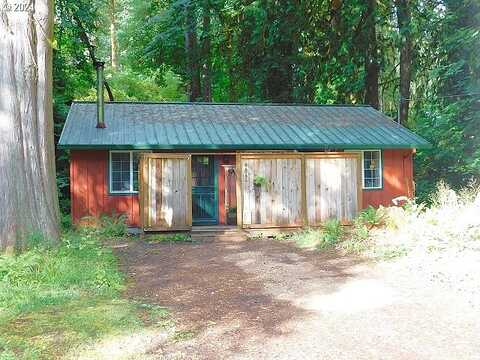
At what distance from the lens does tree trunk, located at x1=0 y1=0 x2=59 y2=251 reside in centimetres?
705

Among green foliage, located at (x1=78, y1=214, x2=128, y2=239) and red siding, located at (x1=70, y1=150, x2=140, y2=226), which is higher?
red siding, located at (x1=70, y1=150, x2=140, y2=226)

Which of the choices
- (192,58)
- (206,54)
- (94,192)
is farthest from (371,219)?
(192,58)

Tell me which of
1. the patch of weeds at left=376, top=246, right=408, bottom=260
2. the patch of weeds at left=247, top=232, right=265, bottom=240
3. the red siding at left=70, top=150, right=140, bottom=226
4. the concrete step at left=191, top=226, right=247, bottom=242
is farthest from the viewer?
the red siding at left=70, top=150, right=140, bottom=226

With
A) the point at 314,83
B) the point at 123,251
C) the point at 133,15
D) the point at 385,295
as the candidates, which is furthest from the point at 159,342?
the point at 133,15

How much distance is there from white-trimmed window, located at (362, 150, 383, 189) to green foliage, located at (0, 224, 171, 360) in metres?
8.95

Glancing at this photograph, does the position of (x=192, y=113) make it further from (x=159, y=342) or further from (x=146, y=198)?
(x=159, y=342)

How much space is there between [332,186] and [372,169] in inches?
96.2

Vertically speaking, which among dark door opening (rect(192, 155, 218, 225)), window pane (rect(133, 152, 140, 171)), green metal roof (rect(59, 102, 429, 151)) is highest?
green metal roof (rect(59, 102, 429, 151))

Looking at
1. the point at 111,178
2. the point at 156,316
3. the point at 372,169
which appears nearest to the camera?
the point at 156,316

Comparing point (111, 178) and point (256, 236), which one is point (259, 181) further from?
point (111, 178)

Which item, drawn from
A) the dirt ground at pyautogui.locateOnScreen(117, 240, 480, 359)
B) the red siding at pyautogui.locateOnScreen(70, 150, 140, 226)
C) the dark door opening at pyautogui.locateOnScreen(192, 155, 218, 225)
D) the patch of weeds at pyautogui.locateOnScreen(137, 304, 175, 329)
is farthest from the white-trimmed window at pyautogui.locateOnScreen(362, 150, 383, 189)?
the patch of weeds at pyautogui.locateOnScreen(137, 304, 175, 329)

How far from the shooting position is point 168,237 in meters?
11.8

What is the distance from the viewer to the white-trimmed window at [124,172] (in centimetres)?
1311

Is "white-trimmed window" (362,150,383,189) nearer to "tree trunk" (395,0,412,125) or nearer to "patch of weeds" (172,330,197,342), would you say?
"tree trunk" (395,0,412,125)
